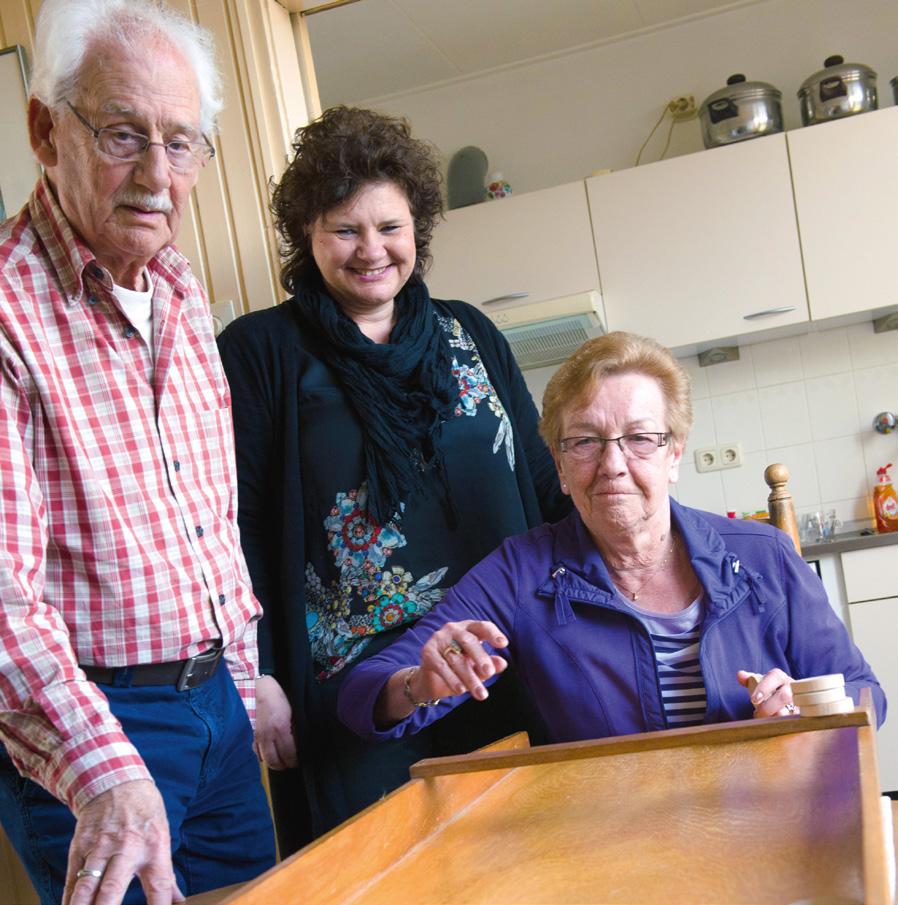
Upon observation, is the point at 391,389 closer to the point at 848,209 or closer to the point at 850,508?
the point at 848,209

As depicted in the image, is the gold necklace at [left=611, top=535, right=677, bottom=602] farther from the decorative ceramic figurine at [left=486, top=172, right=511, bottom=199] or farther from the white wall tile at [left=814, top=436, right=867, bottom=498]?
the decorative ceramic figurine at [left=486, top=172, right=511, bottom=199]

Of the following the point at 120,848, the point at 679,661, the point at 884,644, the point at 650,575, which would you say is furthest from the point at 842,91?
the point at 120,848

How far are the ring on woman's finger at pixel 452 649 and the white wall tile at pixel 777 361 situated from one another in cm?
307

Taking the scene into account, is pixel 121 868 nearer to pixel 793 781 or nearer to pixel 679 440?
pixel 793 781

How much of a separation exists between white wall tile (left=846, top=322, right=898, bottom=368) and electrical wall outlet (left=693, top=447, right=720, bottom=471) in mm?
581

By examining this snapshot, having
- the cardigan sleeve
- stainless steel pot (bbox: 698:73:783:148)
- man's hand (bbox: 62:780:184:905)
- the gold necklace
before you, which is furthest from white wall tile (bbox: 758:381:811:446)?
man's hand (bbox: 62:780:184:905)

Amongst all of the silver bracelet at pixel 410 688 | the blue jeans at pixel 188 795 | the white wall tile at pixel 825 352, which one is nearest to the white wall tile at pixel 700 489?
the white wall tile at pixel 825 352

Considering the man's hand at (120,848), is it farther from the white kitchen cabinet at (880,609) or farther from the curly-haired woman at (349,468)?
the white kitchen cabinet at (880,609)

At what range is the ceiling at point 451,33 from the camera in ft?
12.8

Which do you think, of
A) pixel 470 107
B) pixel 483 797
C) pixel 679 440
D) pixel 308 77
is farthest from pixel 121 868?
pixel 470 107

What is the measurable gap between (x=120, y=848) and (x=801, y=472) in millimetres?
3484

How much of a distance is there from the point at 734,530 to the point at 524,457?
14.5 inches

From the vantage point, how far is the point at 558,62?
4492 mm

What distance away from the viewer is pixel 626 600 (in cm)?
153
